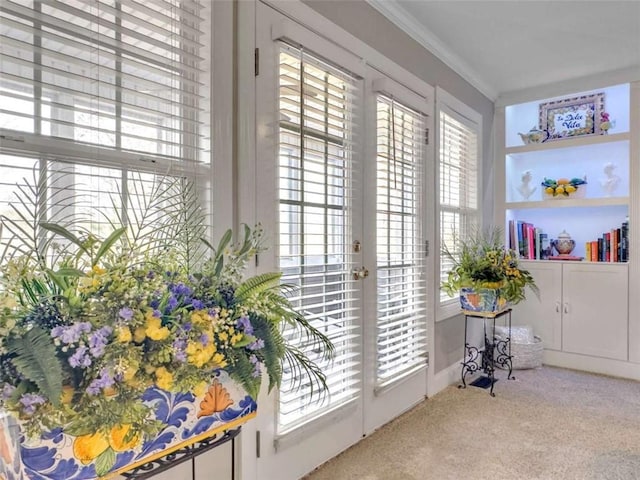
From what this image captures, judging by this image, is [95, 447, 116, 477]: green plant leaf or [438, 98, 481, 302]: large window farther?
[438, 98, 481, 302]: large window

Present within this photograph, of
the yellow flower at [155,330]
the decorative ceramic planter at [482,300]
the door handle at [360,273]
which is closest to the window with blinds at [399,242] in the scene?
the door handle at [360,273]

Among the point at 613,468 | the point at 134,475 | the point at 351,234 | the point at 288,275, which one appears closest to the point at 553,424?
the point at 613,468

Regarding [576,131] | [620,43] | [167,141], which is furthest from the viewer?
[576,131]

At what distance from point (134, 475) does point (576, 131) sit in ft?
13.7

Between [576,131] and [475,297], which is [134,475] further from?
[576,131]

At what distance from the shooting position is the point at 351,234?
7.43 feet

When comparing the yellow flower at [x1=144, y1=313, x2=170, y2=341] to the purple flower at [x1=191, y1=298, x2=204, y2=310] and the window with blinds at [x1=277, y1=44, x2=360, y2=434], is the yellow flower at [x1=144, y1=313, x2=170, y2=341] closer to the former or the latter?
the purple flower at [x1=191, y1=298, x2=204, y2=310]

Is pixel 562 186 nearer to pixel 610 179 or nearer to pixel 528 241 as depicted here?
pixel 610 179

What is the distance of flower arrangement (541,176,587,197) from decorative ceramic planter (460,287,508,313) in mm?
1376

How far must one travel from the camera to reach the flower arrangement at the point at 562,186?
3.80m

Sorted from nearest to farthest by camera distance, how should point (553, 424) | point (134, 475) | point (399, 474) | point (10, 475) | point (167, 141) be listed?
point (10, 475), point (134, 475), point (167, 141), point (399, 474), point (553, 424)

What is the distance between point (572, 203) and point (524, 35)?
5.27 ft

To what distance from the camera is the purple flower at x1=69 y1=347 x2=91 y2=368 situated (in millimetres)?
854

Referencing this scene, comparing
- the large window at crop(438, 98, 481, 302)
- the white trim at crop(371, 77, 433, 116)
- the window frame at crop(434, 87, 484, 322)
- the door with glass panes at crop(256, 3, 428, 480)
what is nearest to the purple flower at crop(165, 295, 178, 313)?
the door with glass panes at crop(256, 3, 428, 480)
